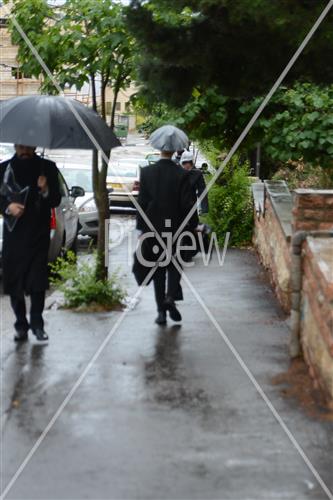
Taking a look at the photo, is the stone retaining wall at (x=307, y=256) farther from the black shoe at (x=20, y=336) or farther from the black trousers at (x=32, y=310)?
the black shoe at (x=20, y=336)

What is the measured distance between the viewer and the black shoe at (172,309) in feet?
28.7

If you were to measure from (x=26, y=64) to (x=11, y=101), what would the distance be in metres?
1.81

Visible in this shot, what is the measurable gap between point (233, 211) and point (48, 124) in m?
8.09

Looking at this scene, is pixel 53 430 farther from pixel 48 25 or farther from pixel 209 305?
pixel 48 25

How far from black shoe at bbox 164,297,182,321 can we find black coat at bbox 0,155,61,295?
51.9 inches

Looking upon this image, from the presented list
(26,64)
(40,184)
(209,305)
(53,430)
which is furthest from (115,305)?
(53,430)

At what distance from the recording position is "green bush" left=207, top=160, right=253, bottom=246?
15555mm

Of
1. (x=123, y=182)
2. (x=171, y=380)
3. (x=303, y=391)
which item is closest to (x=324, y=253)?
(x=303, y=391)

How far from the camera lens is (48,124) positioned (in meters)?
7.79

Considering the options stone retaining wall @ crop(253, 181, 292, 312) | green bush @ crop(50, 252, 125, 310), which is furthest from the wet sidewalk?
stone retaining wall @ crop(253, 181, 292, 312)

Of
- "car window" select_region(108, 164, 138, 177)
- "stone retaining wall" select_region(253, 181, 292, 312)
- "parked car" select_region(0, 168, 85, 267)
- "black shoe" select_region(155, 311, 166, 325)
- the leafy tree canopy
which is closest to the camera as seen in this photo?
the leafy tree canopy

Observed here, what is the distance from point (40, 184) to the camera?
7922 mm

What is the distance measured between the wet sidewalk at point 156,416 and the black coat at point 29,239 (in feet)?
1.85

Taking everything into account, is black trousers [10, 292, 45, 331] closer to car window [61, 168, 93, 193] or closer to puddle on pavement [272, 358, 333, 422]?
puddle on pavement [272, 358, 333, 422]
